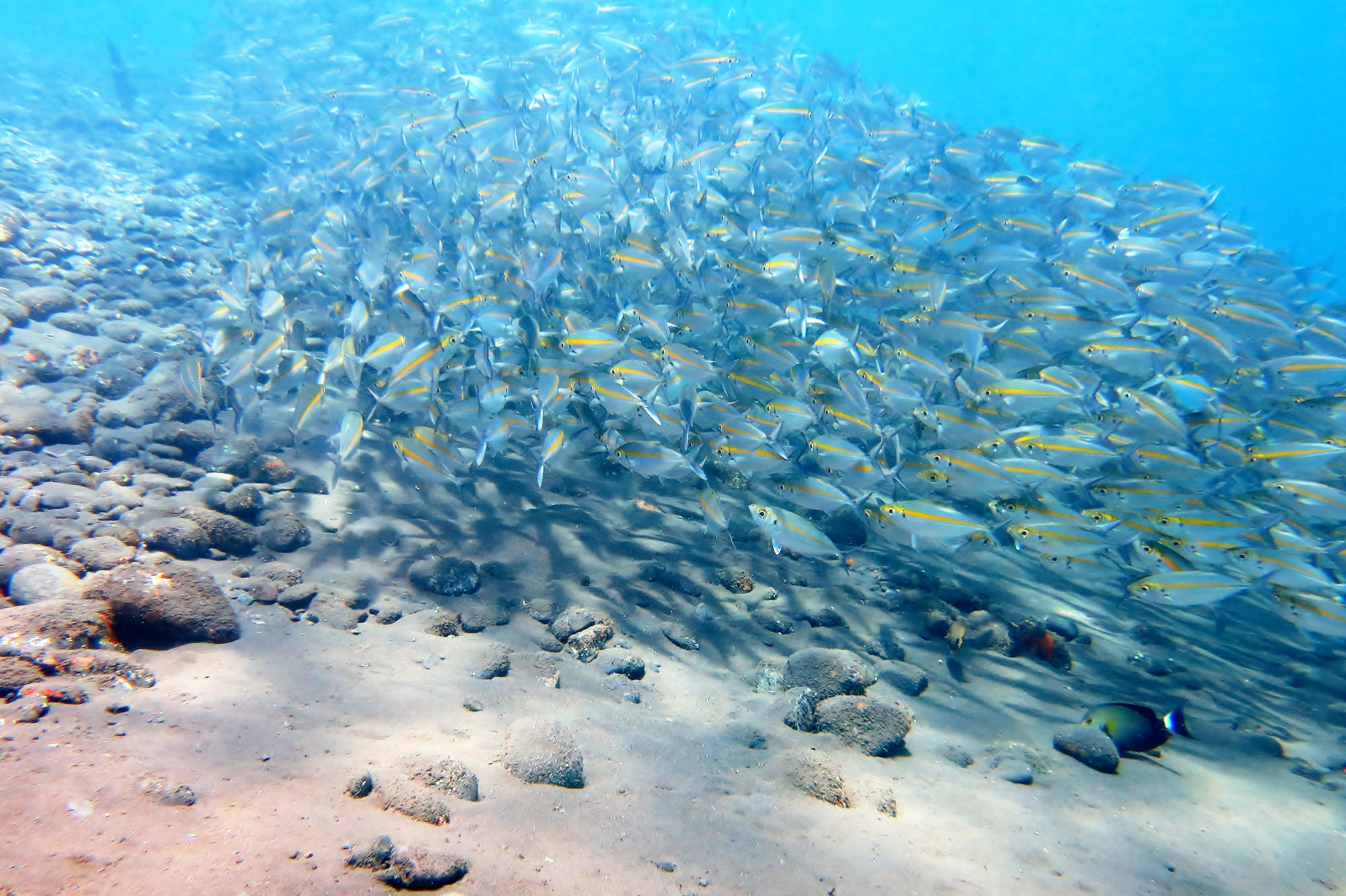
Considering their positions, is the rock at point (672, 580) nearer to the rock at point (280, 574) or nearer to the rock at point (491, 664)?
the rock at point (491, 664)

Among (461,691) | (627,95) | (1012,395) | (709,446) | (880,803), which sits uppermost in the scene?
(627,95)

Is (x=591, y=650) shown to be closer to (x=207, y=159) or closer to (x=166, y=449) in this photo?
(x=166, y=449)

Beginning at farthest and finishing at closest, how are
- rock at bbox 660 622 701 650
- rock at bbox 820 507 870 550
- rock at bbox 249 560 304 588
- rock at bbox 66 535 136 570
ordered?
1. rock at bbox 820 507 870 550
2. rock at bbox 660 622 701 650
3. rock at bbox 249 560 304 588
4. rock at bbox 66 535 136 570

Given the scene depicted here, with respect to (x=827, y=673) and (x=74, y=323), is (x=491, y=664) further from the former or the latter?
(x=74, y=323)

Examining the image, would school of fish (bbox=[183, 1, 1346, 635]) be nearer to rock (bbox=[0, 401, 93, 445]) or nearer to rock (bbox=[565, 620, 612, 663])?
rock (bbox=[0, 401, 93, 445])

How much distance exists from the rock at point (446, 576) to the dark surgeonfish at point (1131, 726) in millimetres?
4868

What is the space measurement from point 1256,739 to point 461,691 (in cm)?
608

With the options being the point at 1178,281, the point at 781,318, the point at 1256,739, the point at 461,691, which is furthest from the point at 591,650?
the point at 1178,281

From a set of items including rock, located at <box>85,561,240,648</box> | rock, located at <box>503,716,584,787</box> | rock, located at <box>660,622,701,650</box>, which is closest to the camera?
rock, located at <box>503,716,584,787</box>

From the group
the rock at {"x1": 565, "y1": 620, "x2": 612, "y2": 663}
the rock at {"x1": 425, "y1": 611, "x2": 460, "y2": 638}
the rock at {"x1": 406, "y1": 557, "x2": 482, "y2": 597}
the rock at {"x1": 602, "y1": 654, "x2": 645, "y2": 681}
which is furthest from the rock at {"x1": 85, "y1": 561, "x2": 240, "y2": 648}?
the rock at {"x1": 602, "y1": 654, "x2": 645, "y2": 681}

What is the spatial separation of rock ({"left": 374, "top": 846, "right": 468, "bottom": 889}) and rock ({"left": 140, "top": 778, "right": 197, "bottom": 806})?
80 cm

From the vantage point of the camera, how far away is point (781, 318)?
6359mm

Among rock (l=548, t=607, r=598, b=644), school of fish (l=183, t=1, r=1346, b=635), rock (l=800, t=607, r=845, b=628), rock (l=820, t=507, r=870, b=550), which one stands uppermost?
school of fish (l=183, t=1, r=1346, b=635)

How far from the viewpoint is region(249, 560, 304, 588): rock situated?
419 cm
